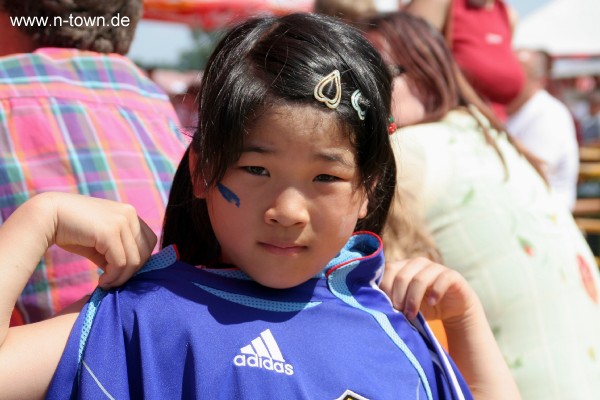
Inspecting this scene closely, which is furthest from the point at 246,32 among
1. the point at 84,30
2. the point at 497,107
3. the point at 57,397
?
the point at 497,107

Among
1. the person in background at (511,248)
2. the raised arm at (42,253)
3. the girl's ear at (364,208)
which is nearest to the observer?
the raised arm at (42,253)

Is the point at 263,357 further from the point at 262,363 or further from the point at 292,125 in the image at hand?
the point at 292,125

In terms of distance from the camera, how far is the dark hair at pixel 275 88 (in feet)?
4.27

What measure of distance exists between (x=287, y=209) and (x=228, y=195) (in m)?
0.11

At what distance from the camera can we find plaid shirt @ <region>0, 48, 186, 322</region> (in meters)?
1.76

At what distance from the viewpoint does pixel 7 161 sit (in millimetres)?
1772

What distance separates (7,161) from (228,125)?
0.70 m

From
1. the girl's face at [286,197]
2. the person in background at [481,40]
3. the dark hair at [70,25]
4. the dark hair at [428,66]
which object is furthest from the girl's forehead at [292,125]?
the person in background at [481,40]

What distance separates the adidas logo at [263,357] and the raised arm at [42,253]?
22cm

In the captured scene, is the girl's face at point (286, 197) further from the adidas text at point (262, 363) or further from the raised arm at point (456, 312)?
the raised arm at point (456, 312)

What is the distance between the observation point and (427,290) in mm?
1563

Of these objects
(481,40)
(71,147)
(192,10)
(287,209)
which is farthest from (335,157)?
(192,10)

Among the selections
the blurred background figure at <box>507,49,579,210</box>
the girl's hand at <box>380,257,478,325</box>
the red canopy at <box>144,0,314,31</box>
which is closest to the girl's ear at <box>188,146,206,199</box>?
the girl's hand at <box>380,257,478,325</box>

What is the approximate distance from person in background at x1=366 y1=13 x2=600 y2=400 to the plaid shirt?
2.10 feet
